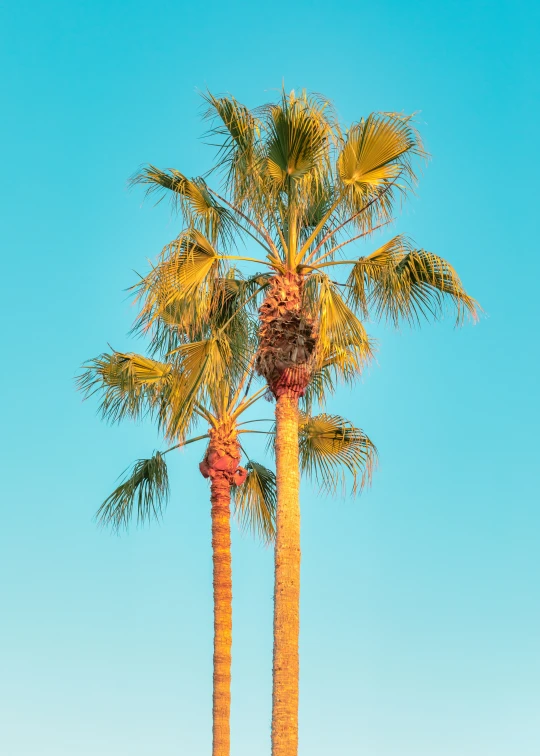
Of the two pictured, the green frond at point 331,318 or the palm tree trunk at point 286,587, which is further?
the green frond at point 331,318

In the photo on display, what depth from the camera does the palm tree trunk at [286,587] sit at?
1327cm

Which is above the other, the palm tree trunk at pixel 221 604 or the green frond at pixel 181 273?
the green frond at pixel 181 273

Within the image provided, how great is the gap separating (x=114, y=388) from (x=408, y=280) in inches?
234

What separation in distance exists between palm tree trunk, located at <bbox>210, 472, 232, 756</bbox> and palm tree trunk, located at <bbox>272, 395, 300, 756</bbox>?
4503mm

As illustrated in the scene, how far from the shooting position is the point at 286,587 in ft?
45.3

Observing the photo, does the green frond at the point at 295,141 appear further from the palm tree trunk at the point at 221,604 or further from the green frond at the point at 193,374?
the palm tree trunk at the point at 221,604

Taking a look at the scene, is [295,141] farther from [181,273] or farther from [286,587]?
[286,587]

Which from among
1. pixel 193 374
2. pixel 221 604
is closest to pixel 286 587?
pixel 193 374

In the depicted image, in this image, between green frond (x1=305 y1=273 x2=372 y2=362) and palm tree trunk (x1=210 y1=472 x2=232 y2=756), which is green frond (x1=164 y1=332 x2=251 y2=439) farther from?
palm tree trunk (x1=210 y1=472 x2=232 y2=756)

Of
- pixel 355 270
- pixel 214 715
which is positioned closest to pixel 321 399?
pixel 355 270

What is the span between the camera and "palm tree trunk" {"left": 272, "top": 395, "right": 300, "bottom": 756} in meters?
13.3

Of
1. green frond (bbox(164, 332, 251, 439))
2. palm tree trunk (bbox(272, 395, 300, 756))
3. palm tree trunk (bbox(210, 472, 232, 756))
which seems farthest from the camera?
palm tree trunk (bbox(210, 472, 232, 756))

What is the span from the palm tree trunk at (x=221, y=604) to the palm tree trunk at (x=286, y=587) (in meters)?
4.50

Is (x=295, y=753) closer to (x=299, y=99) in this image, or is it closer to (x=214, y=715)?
(x=214, y=715)
